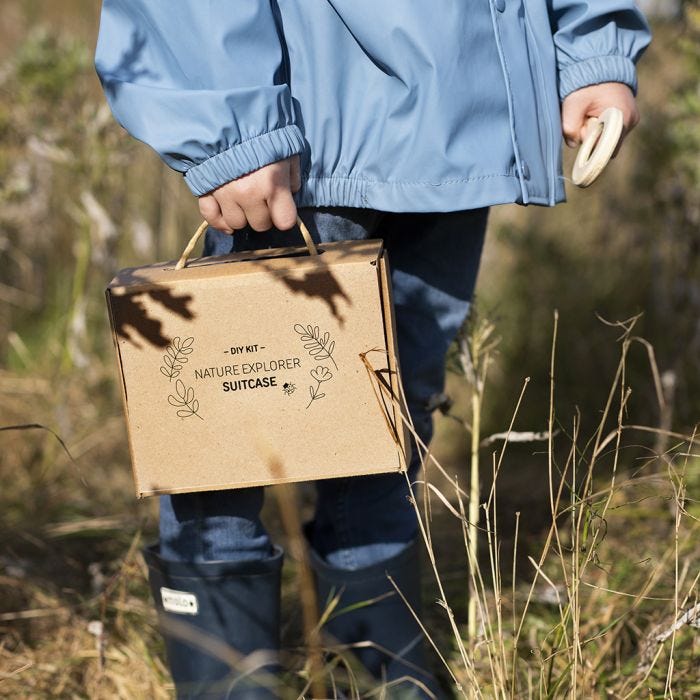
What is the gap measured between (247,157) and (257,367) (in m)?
0.30

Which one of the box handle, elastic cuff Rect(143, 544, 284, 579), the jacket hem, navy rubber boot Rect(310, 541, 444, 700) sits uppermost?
the jacket hem

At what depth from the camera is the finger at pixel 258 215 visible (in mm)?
1296

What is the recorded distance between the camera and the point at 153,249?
3.68m

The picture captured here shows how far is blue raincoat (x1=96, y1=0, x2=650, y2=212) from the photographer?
1.25 meters

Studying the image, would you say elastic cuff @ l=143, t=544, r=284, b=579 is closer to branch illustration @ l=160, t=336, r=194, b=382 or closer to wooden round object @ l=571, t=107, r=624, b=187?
branch illustration @ l=160, t=336, r=194, b=382

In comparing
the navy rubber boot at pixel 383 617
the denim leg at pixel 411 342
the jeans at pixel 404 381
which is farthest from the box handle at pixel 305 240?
the navy rubber boot at pixel 383 617

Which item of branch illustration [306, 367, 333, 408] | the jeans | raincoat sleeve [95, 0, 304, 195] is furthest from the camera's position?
the jeans

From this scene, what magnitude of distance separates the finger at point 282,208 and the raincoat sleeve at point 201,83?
0.05m

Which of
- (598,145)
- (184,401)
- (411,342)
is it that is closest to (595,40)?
(598,145)

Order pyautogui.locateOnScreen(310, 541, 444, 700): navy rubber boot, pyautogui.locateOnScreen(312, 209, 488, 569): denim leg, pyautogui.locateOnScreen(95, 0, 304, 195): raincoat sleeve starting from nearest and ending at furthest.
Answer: pyautogui.locateOnScreen(95, 0, 304, 195): raincoat sleeve → pyautogui.locateOnScreen(312, 209, 488, 569): denim leg → pyautogui.locateOnScreen(310, 541, 444, 700): navy rubber boot

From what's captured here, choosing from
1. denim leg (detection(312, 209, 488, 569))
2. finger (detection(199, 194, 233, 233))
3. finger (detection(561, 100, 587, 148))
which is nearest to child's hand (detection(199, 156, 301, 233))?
finger (detection(199, 194, 233, 233))

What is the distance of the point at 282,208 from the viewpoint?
1287 millimetres

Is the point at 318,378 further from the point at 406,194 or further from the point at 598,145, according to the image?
the point at 598,145

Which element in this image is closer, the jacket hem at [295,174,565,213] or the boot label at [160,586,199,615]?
the jacket hem at [295,174,565,213]
